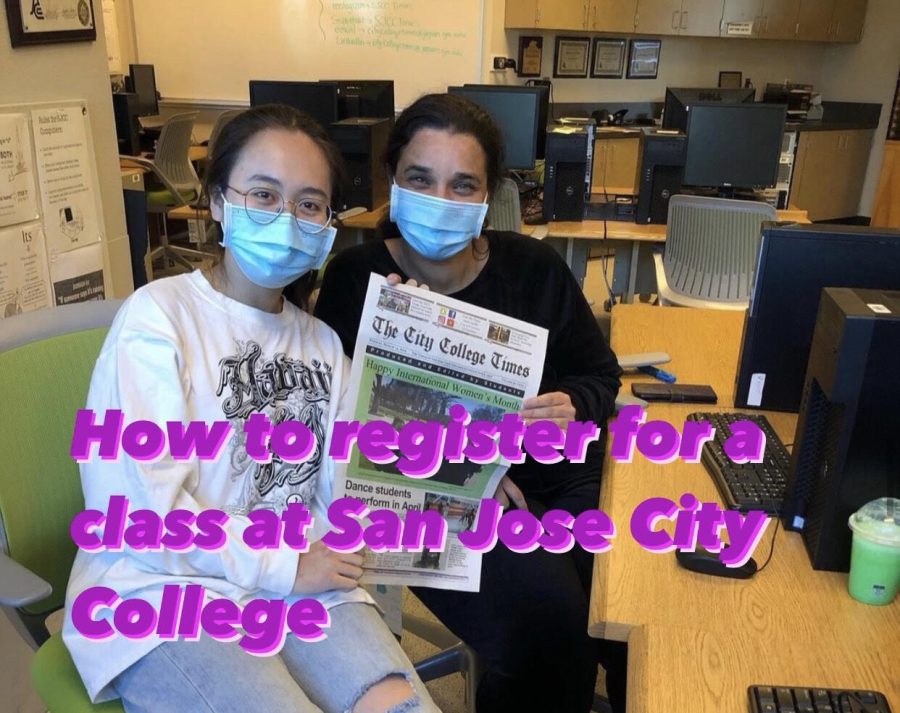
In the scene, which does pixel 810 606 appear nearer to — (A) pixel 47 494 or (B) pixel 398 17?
(A) pixel 47 494

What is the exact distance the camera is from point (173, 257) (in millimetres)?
5008

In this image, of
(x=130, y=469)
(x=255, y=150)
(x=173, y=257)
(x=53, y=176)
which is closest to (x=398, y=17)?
(x=173, y=257)

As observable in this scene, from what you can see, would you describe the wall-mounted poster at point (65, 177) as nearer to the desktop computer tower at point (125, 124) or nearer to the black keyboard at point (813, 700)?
the black keyboard at point (813, 700)

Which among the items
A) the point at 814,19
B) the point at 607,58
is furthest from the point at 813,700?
the point at 814,19

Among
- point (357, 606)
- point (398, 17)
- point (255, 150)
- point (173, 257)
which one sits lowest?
point (173, 257)

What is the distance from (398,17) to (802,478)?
529cm

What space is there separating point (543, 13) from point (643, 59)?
124cm

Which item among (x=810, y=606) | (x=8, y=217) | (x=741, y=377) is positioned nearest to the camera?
(x=810, y=606)

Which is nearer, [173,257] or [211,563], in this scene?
[211,563]

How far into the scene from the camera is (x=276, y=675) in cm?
99

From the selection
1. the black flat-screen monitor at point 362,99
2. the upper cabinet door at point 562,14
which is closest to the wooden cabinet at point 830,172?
the upper cabinet door at point 562,14

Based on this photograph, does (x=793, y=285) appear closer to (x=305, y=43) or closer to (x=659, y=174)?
(x=659, y=174)

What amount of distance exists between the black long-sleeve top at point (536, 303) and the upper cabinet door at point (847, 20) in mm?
6300

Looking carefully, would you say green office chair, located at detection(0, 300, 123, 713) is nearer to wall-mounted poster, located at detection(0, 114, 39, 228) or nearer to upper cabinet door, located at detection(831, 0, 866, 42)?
wall-mounted poster, located at detection(0, 114, 39, 228)
